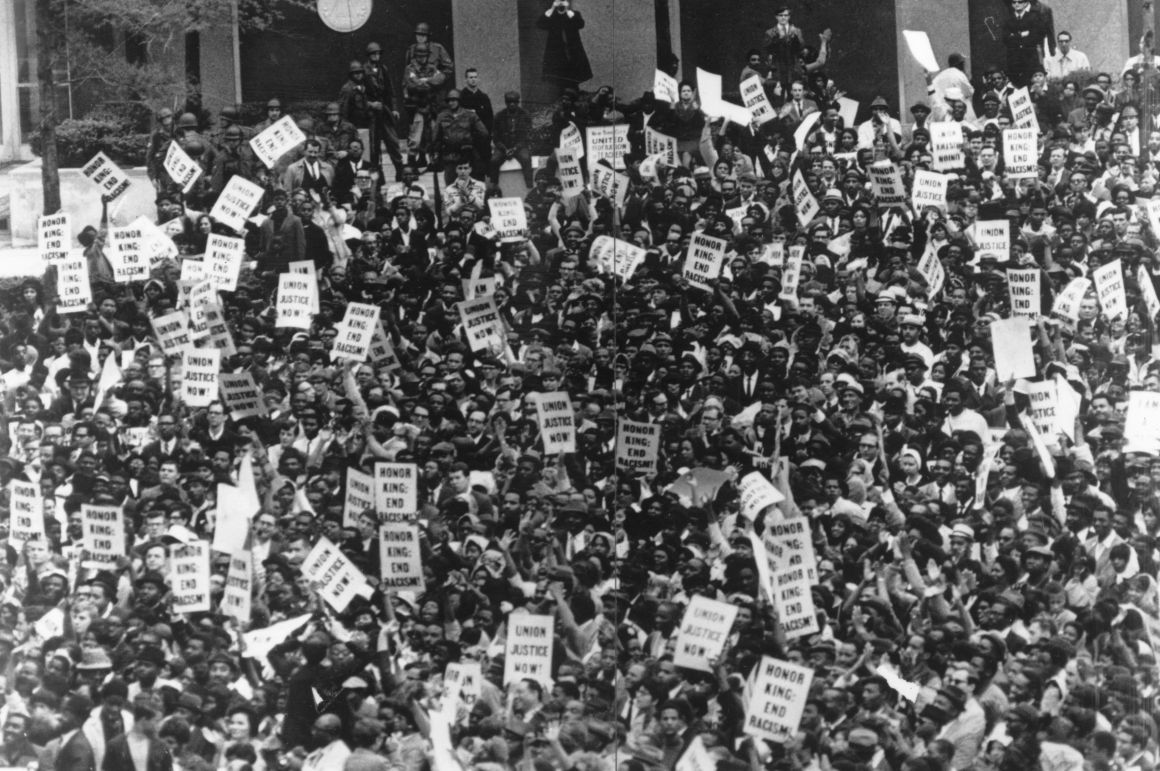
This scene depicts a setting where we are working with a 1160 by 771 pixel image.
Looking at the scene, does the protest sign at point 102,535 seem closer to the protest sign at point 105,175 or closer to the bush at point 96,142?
the protest sign at point 105,175

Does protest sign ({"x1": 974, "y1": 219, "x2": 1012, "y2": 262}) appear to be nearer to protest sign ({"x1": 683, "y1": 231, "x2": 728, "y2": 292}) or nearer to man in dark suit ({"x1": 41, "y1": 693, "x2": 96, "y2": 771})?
protest sign ({"x1": 683, "y1": 231, "x2": 728, "y2": 292})

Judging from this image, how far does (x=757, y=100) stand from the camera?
5.74 metres

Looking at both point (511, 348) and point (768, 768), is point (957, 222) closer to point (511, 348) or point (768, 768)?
point (511, 348)

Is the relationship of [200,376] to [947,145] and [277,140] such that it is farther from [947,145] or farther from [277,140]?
[947,145]

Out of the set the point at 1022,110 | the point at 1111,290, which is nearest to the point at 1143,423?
the point at 1111,290

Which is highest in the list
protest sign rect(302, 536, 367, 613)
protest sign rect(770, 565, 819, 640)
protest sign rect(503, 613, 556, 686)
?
protest sign rect(302, 536, 367, 613)

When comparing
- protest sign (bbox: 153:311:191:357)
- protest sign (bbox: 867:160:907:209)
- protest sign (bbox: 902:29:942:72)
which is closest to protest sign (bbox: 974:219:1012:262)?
protest sign (bbox: 867:160:907:209)

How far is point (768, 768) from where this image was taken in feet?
18.5

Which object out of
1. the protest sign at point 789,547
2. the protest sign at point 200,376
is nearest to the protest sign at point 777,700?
the protest sign at point 789,547

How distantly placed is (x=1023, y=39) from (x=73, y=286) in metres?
3.54

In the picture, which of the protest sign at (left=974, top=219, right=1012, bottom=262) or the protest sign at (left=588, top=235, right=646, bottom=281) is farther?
the protest sign at (left=974, top=219, right=1012, bottom=262)

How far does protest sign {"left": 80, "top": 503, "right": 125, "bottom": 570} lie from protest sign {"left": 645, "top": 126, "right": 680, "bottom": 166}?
2.31 meters

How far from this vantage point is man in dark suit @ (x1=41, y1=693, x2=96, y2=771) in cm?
559

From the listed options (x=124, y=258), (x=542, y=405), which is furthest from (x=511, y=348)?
(x=124, y=258)
